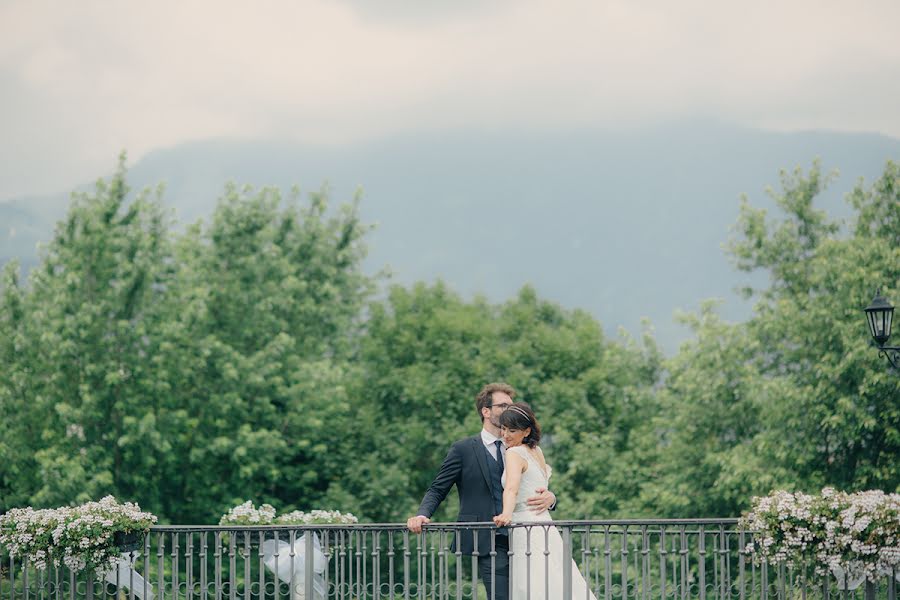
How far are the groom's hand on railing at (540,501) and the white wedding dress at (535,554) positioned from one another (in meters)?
0.04

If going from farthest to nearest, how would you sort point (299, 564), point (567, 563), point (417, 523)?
point (299, 564) → point (567, 563) → point (417, 523)

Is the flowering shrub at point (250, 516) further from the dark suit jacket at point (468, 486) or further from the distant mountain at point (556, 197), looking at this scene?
the distant mountain at point (556, 197)

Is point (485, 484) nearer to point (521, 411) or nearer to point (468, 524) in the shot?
point (468, 524)

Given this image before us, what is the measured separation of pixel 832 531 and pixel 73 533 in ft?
19.5

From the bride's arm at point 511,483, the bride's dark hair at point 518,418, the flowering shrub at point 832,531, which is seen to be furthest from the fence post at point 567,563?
the flowering shrub at point 832,531

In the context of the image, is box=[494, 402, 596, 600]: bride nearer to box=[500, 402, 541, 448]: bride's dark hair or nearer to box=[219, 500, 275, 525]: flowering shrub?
box=[500, 402, 541, 448]: bride's dark hair

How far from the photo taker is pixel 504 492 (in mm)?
8328

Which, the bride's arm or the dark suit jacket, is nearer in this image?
the bride's arm

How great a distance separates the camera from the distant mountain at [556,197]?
134 metres

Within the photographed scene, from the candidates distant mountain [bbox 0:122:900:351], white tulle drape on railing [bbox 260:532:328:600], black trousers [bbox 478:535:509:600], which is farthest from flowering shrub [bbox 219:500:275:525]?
distant mountain [bbox 0:122:900:351]

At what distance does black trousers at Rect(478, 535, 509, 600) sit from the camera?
853cm

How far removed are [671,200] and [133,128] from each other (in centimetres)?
7359

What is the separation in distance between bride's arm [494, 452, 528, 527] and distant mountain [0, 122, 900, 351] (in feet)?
379

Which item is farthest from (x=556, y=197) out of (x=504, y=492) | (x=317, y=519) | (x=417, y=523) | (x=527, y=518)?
(x=417, y=523)
